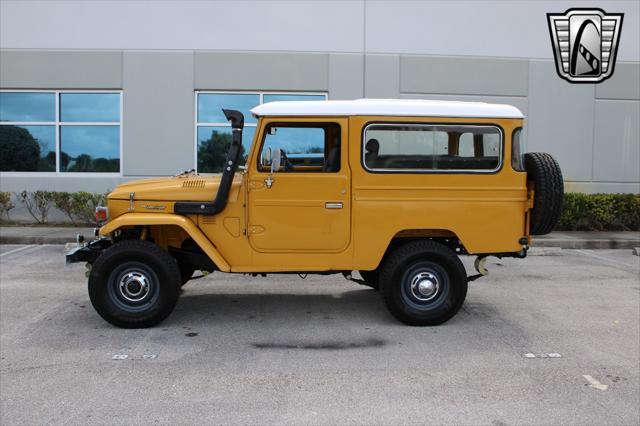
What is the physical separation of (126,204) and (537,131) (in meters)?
11.5

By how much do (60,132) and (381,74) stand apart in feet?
26.9

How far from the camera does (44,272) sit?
8.79 meters

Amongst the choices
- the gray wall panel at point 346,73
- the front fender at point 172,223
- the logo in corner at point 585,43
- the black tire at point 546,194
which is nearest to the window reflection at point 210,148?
the gray wall panel at point 346,73

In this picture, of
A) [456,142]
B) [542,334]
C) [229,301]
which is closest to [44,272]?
[229,301]

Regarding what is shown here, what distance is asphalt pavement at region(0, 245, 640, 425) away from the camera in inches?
155

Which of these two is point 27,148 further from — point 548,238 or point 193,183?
point 548,238

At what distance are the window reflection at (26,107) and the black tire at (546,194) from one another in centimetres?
1230

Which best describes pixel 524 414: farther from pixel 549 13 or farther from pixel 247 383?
pixel 549 13

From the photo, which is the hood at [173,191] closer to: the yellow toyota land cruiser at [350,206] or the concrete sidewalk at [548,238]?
the yellow toyota land cruiser at [350,206]

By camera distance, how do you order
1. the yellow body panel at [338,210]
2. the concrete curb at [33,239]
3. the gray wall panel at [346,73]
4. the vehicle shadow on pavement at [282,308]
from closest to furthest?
the yellow body panel at [338,210]
the vehicle shadow on pavement at [282,308]
the concrete curb at [33,239]
the gray wall panel at [346,73]

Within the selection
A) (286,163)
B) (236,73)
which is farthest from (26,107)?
(286,163)

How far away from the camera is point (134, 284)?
18.7ft

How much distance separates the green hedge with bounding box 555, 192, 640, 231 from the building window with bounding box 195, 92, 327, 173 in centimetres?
654

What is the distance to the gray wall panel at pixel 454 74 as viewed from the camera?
14.0m
